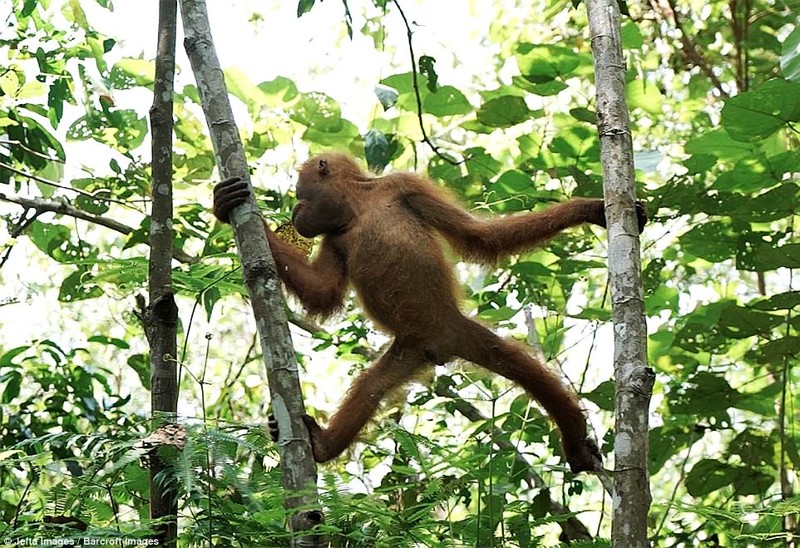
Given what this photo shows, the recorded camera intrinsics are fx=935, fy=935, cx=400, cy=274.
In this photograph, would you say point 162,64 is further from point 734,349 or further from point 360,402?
point 734,349

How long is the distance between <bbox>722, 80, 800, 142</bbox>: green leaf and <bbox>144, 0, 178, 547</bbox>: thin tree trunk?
2563 mm

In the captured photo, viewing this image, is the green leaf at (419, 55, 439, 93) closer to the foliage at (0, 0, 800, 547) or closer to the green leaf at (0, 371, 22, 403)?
the foliage at (0, 0, 800, 547)

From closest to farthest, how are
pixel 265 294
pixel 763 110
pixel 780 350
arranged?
A: pixel 265 294
pixel 763 110
pixel 780 350

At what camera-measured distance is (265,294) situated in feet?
11.2

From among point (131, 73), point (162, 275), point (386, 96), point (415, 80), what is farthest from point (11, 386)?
point (415, 80)

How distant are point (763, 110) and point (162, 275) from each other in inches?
111

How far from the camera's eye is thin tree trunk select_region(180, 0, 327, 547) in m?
3.16

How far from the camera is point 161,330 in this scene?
3.82m

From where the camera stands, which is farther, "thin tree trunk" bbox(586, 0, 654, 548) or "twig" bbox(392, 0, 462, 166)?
"twig" bbox(392, 0, 462, 166)

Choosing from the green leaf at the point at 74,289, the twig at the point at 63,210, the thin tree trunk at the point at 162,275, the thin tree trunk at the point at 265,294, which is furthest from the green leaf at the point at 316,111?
the thin tree trunk at the point at 265,294

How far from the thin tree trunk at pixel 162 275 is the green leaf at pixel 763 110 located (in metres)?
2.56

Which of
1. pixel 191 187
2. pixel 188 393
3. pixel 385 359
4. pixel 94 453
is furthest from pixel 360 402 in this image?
pixel 188 393

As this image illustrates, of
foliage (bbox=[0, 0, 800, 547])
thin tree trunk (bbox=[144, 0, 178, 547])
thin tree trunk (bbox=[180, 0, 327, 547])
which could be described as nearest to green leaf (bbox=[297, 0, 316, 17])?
foliage (bbox=[0, 0, 800, 547])

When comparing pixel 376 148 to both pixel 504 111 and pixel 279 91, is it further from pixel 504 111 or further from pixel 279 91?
pixel 279 91
